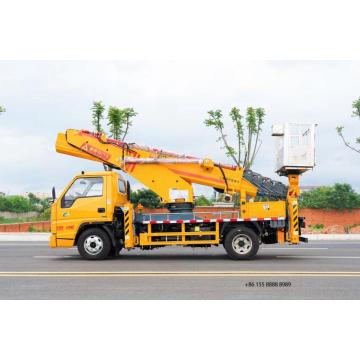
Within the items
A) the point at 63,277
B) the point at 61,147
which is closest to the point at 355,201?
the point at 61,147

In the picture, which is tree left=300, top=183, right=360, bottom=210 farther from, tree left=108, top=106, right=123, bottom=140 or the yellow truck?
the yellow truck

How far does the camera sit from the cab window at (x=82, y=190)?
13336 millimetres

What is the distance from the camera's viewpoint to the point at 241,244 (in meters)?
13.0

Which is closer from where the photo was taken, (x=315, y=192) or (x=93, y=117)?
(x=93, y=117)

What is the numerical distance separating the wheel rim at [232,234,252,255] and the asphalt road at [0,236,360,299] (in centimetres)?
39

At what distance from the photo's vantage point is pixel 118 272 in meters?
11.0

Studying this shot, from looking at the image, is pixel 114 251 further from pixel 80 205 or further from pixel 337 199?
pixel 337 199

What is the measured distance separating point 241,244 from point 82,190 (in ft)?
15.0

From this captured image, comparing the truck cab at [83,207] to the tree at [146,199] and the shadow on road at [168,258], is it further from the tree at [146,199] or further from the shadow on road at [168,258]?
the tree at [146,199]

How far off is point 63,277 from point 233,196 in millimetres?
5619

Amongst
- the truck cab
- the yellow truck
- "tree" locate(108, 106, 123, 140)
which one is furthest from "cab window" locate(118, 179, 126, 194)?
"tree" locate(108, 106, 123, 140)

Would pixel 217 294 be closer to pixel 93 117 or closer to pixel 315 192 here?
pixel 93 117

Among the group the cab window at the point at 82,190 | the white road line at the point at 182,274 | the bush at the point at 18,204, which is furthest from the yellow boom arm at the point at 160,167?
the bush at the point at 18,204

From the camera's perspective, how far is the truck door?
13.2m
